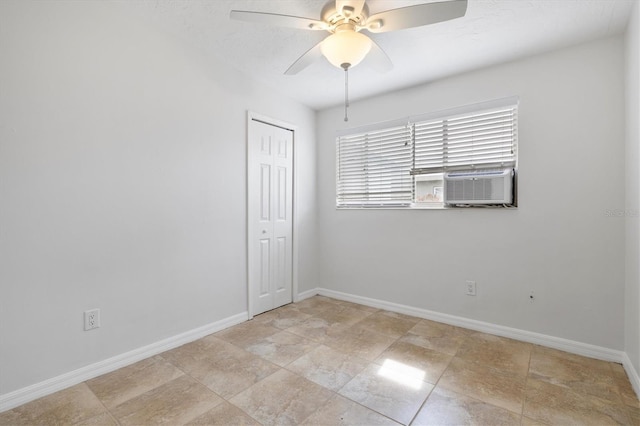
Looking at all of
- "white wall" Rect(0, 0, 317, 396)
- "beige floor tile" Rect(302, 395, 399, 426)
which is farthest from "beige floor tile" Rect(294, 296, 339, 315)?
"beige floor tile" Rect(302, 395, 399, 426)

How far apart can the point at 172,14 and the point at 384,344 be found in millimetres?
2978

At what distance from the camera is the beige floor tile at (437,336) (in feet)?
8.23

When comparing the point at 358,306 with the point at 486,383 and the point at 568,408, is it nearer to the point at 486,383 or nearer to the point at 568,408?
the point at 486,383

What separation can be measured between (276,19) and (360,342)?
241cm

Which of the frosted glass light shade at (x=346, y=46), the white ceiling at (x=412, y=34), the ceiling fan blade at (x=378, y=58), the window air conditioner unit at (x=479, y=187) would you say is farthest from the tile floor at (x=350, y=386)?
the white ceiling at (x=412, y=34)

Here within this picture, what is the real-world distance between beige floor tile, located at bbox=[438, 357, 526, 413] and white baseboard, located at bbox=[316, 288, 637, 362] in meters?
0.67

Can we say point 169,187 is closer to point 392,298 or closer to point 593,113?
point 392,298

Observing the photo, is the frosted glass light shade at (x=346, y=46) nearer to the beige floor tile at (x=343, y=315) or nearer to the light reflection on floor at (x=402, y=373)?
the light reflection on floor at (x=402, y=373)

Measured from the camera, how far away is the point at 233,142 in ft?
9.71

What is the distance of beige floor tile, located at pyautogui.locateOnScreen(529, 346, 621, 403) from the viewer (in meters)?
1.91

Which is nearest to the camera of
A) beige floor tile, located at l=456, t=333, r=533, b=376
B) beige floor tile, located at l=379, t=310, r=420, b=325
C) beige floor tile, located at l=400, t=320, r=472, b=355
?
beige floor tile, located at l=456, t=333, r=533, b=376

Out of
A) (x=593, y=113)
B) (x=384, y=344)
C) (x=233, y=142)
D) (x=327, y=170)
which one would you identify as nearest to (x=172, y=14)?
(x=233, y=142)

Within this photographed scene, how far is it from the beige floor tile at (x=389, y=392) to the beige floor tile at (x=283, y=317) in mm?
1082

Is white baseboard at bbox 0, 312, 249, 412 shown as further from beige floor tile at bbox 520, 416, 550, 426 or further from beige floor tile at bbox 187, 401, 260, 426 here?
beige floor tile at bbox 520, 416, 550, 426
